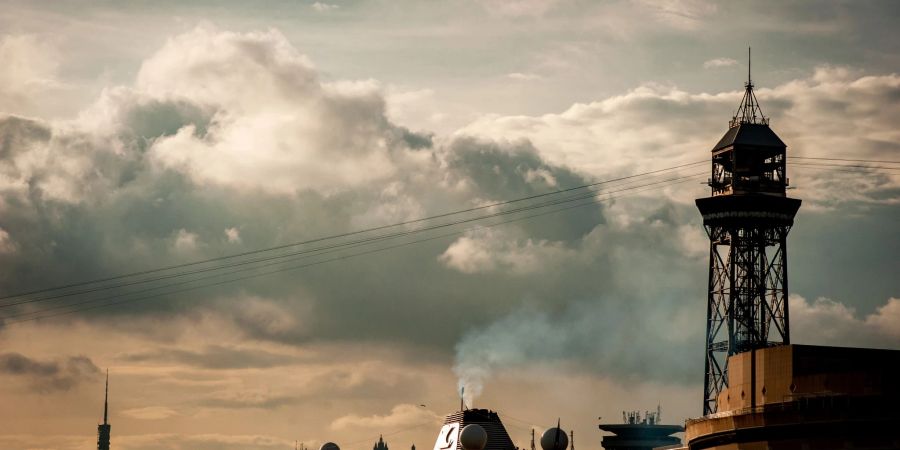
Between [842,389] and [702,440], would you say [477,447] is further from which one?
[842,389]

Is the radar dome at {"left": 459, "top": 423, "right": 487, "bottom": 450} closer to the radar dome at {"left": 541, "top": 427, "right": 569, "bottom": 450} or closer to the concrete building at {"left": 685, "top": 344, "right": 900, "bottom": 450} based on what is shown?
the radar dome at {"left": 541, "top": 427, "right": 569, "bottom": 450}

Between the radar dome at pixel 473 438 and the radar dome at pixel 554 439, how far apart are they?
228 inches

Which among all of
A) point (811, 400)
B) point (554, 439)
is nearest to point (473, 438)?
point (554, 439)

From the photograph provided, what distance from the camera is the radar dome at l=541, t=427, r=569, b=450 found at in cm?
16688

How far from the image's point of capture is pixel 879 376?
474ft

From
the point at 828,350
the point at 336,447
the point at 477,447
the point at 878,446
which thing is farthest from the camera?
the point at 336,447

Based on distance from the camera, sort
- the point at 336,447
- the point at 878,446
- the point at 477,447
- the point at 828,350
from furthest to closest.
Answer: the point at 336,447 < the point at 477,447 < the point at 828,350 < the point at 878,446

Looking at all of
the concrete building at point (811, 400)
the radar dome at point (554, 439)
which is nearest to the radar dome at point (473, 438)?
the radar dome at point (554, 439)

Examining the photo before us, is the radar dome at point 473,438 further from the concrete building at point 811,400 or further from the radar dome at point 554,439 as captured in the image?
the concrete building at point 811,400

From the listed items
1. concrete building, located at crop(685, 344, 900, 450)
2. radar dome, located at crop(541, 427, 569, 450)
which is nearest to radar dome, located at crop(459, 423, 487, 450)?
radar dome, located at crop(541, 427, 569, 450)

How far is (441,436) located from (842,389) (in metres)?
48.7

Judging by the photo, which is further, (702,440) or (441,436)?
(441,436)

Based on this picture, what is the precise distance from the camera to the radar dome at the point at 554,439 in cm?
16688

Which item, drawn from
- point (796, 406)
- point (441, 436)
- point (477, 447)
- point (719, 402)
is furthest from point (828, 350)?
point (441, 436)
